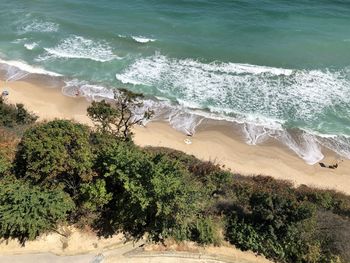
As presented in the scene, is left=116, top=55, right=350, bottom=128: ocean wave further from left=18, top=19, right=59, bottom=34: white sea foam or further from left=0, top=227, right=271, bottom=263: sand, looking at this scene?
left=0, top=227, right=271, bottom=263: sand

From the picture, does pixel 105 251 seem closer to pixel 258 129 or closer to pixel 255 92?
pixel 258 129

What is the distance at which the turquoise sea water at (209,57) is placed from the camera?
3822 centimetres

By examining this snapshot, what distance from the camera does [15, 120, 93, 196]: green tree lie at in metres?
18.9

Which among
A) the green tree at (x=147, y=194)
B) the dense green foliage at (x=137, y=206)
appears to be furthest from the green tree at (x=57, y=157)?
the green tree at (x=147, y=194)

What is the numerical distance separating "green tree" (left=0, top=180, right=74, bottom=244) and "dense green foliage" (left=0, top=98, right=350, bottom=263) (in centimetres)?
4

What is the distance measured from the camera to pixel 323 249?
59.3 ft

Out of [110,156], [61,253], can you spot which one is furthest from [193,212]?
[61,253]

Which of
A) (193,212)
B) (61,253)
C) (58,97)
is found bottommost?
(58,97)

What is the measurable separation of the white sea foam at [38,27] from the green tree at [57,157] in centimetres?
3594

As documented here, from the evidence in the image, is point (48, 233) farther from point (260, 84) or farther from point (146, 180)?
point (260, 84)

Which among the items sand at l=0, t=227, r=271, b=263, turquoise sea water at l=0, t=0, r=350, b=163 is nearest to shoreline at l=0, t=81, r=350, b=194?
turquoise sea water at l=0, t=0, r=350, b=163

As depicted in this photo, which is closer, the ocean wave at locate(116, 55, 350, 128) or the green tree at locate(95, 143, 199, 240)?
the green tree at locate(95, 143, 199, 240)

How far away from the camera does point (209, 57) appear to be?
153ft

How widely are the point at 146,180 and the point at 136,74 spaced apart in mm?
27834
